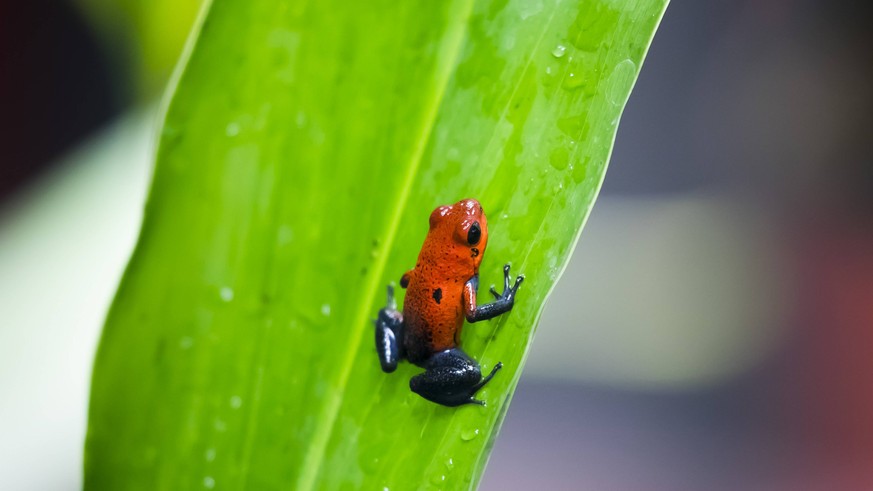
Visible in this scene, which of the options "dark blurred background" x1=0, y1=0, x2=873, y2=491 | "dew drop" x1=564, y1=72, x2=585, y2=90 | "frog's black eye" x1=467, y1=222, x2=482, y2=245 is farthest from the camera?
"dark blurred background" x1=0, y1=0, x2=873, y2=491

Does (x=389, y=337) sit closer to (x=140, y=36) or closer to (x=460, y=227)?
(x=460, y=227)

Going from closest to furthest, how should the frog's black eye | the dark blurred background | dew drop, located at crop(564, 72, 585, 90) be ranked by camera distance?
1. dew drop, located at crop(564, 72, 585, 90)
2. the frog's black eye
3. the dark blurred background

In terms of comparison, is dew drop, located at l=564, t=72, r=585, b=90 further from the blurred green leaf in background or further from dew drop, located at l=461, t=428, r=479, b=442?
the blurred green leaf in background

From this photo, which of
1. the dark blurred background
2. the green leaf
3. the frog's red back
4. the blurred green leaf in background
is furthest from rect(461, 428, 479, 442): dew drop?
the blurred green leaf in background

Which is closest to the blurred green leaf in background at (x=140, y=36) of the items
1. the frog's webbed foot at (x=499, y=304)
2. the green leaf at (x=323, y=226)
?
the green leaf at (x=323, y=226)

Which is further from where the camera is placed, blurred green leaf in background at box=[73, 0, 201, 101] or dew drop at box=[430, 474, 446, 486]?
blurred green leaf in background at box=[73, 0, 201, 101]

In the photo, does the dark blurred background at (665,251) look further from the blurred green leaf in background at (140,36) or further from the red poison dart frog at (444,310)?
the red poison dart frog at (444,310)

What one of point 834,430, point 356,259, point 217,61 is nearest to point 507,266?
point 356,259

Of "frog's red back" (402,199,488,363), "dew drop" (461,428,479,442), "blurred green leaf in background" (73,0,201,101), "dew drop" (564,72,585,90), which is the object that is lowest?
"dew drop" (461,428,479,442)

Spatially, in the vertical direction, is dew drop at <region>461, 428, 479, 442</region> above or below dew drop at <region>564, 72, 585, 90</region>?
below
